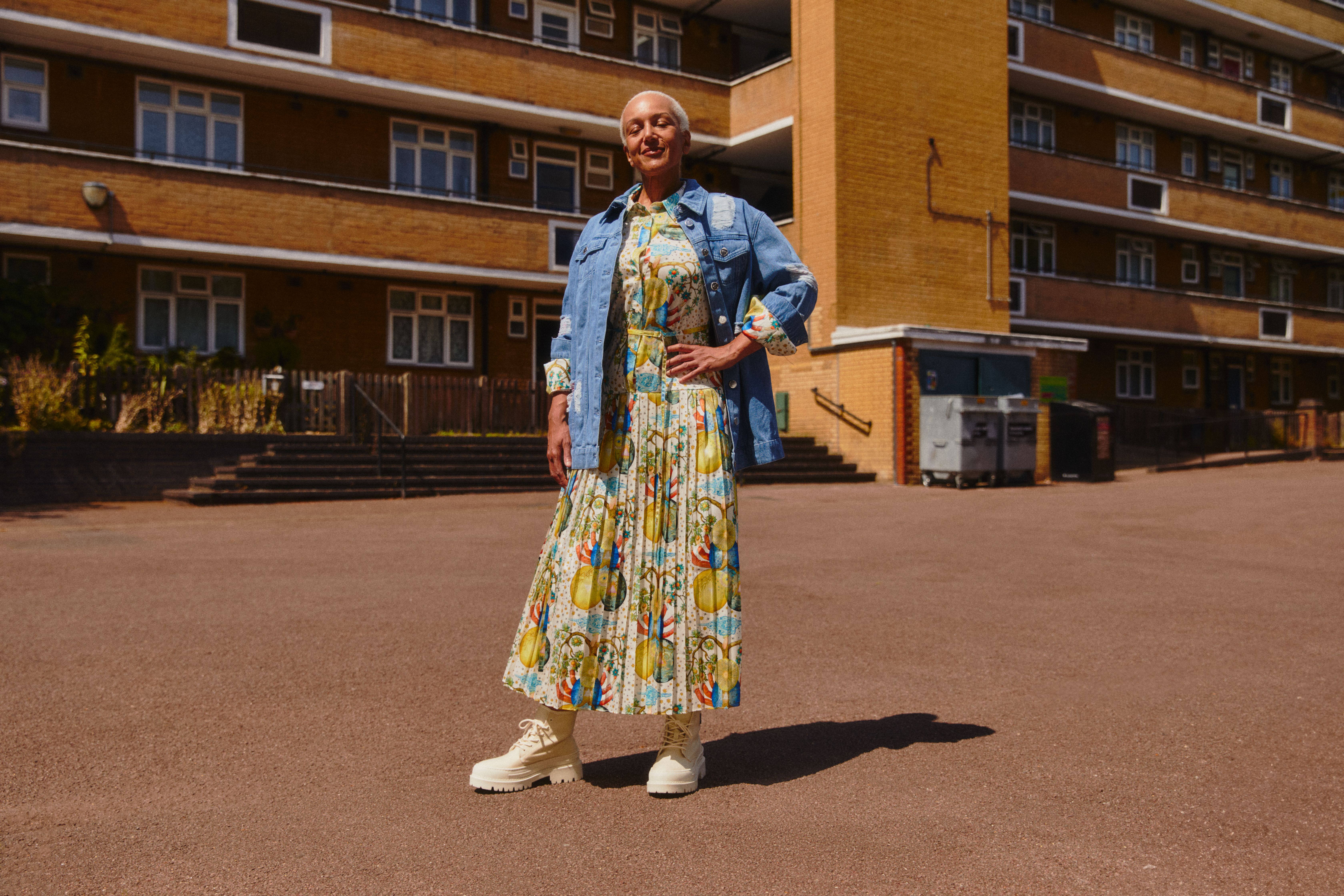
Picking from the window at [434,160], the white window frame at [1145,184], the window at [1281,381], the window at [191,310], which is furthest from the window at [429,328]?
the window at [1281,381]

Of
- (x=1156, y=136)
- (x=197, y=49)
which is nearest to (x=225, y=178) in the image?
(x=197, y=49)

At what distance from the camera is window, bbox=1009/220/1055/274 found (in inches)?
1152

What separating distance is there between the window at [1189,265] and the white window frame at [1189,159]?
7.08 feet

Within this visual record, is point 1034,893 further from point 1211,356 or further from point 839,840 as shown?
point 1211,356

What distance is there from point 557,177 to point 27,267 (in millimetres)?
10515

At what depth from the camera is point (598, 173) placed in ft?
82.6

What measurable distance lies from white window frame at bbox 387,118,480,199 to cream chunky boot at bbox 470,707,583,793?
2020 centimetres

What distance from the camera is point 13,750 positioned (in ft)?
12.4

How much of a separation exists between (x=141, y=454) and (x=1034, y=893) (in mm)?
15731

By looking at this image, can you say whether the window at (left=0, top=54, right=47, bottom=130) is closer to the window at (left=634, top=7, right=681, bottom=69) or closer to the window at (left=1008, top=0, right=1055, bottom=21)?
the window at (left=634, top=7, right=681, bottom=69)

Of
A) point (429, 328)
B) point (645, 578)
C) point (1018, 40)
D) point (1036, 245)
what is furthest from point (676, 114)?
point (1036, 245)

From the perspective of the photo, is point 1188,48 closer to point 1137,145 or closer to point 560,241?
point 1137,145

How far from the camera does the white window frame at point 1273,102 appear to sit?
33.3 m

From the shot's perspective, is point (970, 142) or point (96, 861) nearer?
point (96, 861)
